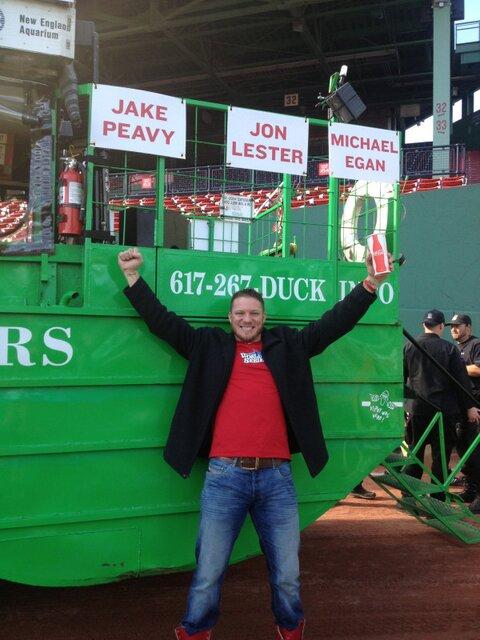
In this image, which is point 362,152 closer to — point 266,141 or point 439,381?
point 266,141

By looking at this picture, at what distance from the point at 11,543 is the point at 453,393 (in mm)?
4363

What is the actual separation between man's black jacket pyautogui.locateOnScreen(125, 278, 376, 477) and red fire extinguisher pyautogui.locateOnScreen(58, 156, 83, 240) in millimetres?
510

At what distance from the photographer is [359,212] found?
4.30 m

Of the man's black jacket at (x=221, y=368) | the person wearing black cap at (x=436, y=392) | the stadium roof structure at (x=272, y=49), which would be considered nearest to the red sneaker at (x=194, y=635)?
the man's black jacket at (x=221, y=368)

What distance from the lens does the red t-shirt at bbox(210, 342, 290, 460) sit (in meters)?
2.91

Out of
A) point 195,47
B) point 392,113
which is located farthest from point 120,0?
point 392,113

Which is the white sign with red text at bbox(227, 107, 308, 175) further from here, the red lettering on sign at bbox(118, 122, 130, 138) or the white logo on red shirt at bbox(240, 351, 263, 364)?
the white logo on red shirt at bbox(240, 351, 263, 364)

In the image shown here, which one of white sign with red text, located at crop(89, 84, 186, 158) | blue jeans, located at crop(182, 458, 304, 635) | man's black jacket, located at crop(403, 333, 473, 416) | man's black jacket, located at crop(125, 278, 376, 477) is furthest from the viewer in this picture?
man's black jacket, located at crop(403, 333, 473, 416)

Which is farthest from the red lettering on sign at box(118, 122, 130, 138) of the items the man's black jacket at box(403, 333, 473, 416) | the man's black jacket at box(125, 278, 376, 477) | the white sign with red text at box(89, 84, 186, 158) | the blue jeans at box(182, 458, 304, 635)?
the man's black jacket at box(403, 333, 473, 416)

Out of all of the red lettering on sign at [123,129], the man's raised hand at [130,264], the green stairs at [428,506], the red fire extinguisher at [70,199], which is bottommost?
the green stairs at [428,506]

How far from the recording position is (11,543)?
298 cm

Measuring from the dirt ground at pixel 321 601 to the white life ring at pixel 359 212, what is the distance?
7.63ft

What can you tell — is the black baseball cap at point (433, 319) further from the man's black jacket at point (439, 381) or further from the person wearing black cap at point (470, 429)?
the person wearing black cap at point (470, 429)

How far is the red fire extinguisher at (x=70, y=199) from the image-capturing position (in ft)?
10.5
